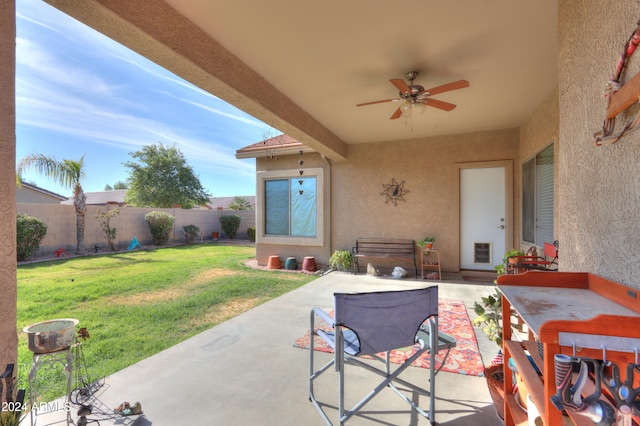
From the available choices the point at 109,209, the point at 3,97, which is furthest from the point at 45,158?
the point at 3,97

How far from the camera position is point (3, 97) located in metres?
1.38

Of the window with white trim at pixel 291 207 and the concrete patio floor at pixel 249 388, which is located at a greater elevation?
the window with white trim at pixel 291 207

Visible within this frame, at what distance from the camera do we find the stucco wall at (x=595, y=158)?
1.12m

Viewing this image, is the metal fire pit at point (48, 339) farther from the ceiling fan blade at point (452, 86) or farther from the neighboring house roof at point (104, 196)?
the neighboring house roof at point (104, 196)

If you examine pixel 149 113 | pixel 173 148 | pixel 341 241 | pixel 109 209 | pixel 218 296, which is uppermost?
pixel 149 113

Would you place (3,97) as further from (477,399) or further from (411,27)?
(477,399)

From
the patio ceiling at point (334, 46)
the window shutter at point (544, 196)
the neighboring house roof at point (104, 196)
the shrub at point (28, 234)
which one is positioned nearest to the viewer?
the patio ceiling at point (334, 46)

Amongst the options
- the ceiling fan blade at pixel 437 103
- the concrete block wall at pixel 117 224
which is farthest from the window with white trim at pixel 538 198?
the concrete block wall at pixel 117 224

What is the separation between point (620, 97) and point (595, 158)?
0.39 metres

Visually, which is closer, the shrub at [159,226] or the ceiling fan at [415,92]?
the ceiling fan at [415,92]

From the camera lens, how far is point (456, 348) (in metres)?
2.73

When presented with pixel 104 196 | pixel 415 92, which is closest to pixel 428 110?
pixel 415 92

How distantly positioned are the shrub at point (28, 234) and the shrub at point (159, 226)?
3.52m

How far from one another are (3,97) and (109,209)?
10832 millimetres
